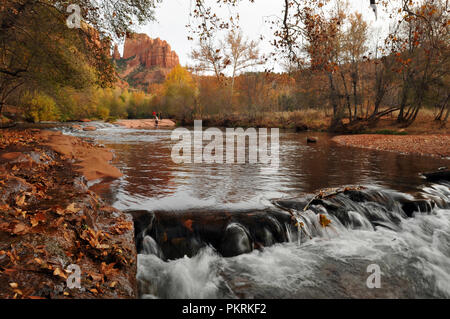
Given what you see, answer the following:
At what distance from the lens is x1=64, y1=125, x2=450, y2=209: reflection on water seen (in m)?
5.78

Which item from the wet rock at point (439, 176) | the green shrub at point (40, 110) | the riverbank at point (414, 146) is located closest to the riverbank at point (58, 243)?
the wet rock at point (439, 176)

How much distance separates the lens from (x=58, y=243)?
2844mm

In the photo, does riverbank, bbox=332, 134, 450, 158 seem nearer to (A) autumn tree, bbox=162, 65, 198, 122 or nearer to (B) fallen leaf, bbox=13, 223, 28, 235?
(B) fallen leaf, bbox=13, 223, 28, 235

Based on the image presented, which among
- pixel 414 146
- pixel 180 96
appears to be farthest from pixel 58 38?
pixel 180 96

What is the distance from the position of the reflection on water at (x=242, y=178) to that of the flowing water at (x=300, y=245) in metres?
0.03

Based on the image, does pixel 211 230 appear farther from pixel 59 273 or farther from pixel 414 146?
pixel 414 146

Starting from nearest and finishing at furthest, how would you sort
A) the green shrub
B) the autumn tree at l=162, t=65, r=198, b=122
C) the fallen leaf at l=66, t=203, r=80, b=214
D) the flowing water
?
the fallen leaf at l=66, t=203, r=80, b=214 → the flowing water → the green shrub → the autumn tree at l=162, t=65, r=198, b=122

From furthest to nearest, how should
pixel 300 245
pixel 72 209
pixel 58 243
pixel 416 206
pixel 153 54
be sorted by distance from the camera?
pixel 153 54 < pixel 416 206 < pixel 300 245 < pixel 72 209 < pixel 58 243

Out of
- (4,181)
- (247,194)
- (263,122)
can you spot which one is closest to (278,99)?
(263,122)

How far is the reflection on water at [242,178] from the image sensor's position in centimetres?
578

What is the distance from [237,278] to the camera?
12.4ft

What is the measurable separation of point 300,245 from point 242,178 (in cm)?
349

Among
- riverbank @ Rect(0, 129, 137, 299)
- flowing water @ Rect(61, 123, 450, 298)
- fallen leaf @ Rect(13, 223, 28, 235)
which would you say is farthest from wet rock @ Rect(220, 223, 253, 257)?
fallen leaf @ Rect(13, 223, 28, 235)

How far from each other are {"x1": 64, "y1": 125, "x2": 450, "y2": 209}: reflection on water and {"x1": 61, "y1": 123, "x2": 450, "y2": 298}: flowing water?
0.09ft
